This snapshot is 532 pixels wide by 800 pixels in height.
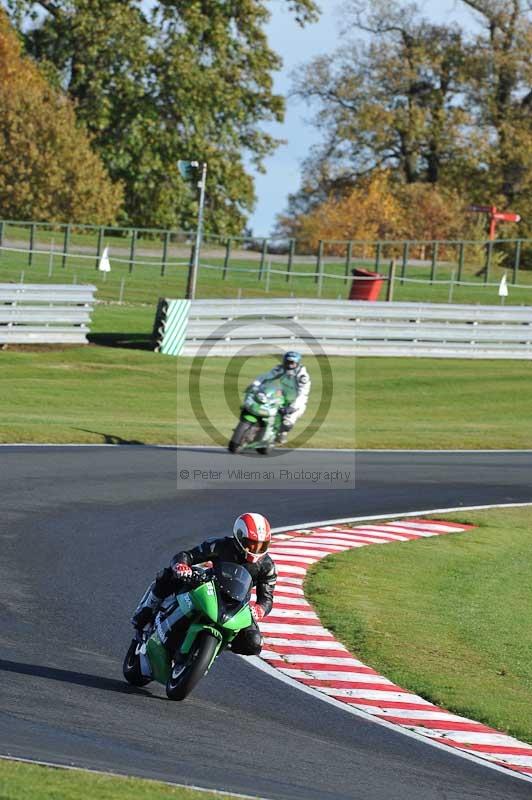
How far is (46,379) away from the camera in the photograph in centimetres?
2953

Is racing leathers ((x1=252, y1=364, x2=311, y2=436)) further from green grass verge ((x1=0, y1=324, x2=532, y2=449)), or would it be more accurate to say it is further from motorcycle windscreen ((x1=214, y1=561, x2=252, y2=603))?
motorcycle windscreen ((x1=214, y1=561, x2=252, y2=603))

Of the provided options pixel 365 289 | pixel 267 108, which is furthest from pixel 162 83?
pixel 365 289

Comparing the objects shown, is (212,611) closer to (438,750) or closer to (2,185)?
(438,750)

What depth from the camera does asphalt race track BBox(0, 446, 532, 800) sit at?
868cm

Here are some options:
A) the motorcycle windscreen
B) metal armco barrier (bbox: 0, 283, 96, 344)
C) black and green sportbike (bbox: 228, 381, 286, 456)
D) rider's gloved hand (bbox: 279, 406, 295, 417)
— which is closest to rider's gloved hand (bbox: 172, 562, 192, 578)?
the motorcycle windscreen

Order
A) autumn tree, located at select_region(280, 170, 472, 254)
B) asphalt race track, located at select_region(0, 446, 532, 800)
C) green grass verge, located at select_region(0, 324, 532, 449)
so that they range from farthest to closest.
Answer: autumn tree, located at select_region(280, 170, 472, 254) → green grass verge, located at select_region(0, 324, 532, 449) → asphalt race track, located at select_region(0, 446, 532, 800)

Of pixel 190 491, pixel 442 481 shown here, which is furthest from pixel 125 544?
pixel 442 481

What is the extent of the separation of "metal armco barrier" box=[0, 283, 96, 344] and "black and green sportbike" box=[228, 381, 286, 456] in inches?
374

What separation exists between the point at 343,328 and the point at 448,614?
70.4ft

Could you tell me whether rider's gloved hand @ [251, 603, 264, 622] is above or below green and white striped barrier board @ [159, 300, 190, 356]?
below

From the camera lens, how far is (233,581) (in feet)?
33.8

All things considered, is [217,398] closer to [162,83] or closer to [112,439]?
[112,439]

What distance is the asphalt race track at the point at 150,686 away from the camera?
28.5 feet

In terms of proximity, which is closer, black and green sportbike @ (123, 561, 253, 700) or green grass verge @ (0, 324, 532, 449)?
black and green sportbike @ (123, 561, 253, 700)
